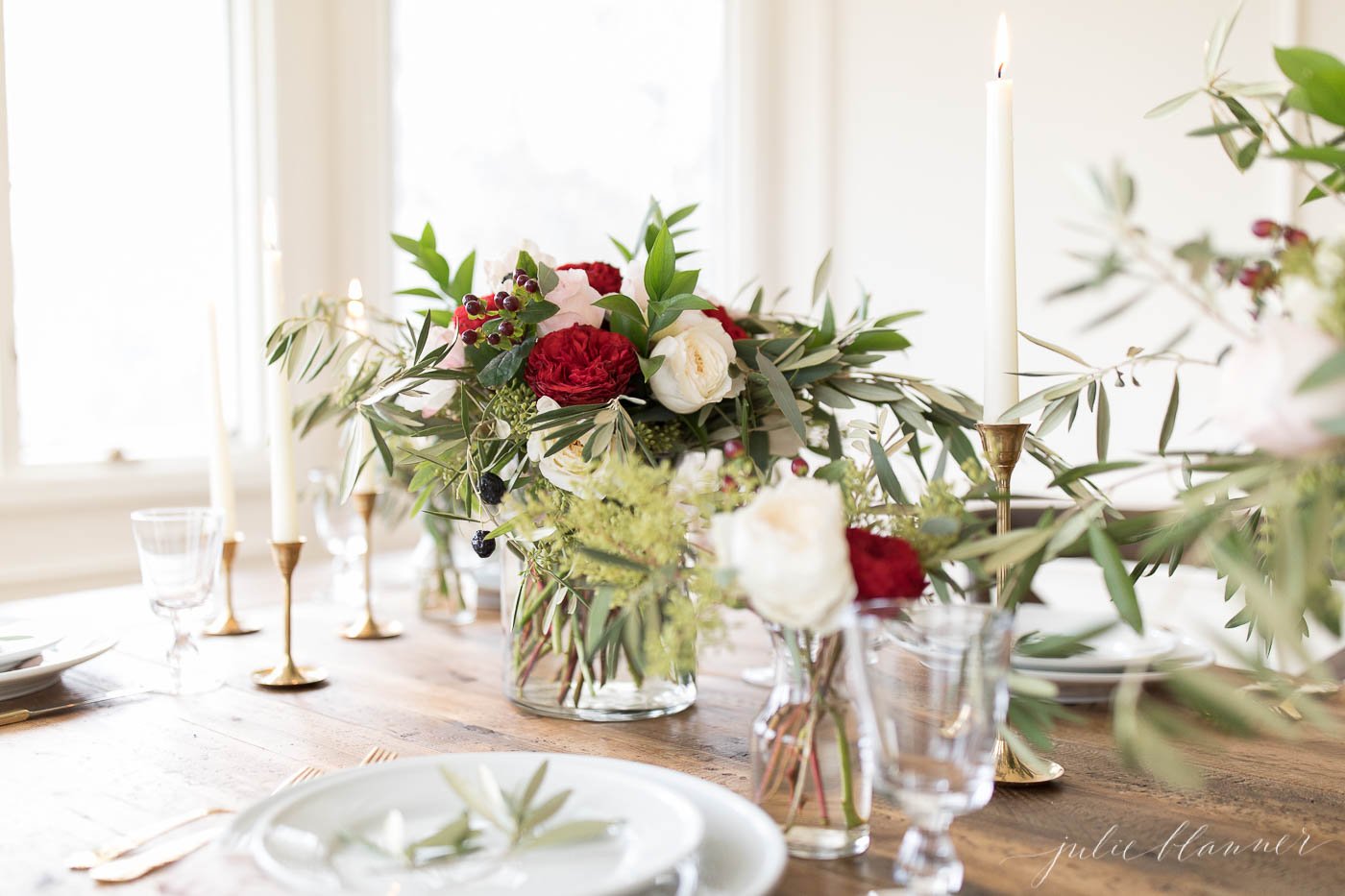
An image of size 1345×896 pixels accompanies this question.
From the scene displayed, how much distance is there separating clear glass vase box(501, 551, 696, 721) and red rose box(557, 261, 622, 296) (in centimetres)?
26

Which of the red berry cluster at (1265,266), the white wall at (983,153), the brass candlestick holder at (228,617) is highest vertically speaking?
the white wall at (983,153)

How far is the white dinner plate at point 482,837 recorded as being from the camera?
1.90ft

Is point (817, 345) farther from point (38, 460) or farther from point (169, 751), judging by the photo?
point (38, 460)

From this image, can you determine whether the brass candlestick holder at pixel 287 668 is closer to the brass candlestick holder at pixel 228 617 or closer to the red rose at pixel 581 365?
the brass candlestick holder at pixel 228 617

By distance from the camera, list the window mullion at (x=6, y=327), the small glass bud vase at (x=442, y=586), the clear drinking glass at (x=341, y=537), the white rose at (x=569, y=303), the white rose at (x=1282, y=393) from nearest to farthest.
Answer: the white rose at (x=1282, y=393), the white rose at (x=569, y=303), the small glass bud vase at (x=442, y=586), the clear drinking glass at (x=341, y=537), the window mullion at (x=6, y=327)

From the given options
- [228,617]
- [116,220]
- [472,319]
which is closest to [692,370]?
[472,319]

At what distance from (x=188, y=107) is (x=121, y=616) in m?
1.44

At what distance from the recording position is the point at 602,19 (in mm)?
3348

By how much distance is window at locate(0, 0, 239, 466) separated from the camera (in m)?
2.18

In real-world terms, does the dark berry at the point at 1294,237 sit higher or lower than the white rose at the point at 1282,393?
higher

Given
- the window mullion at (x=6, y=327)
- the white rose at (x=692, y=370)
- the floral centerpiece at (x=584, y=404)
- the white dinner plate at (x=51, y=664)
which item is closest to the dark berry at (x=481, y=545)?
the floral centerpiece at (x=584, y=404)

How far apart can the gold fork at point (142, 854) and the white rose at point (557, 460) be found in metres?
0.31

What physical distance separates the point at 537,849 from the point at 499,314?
450 millimetres

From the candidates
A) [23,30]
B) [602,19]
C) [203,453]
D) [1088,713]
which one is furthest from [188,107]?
[1088,713]
